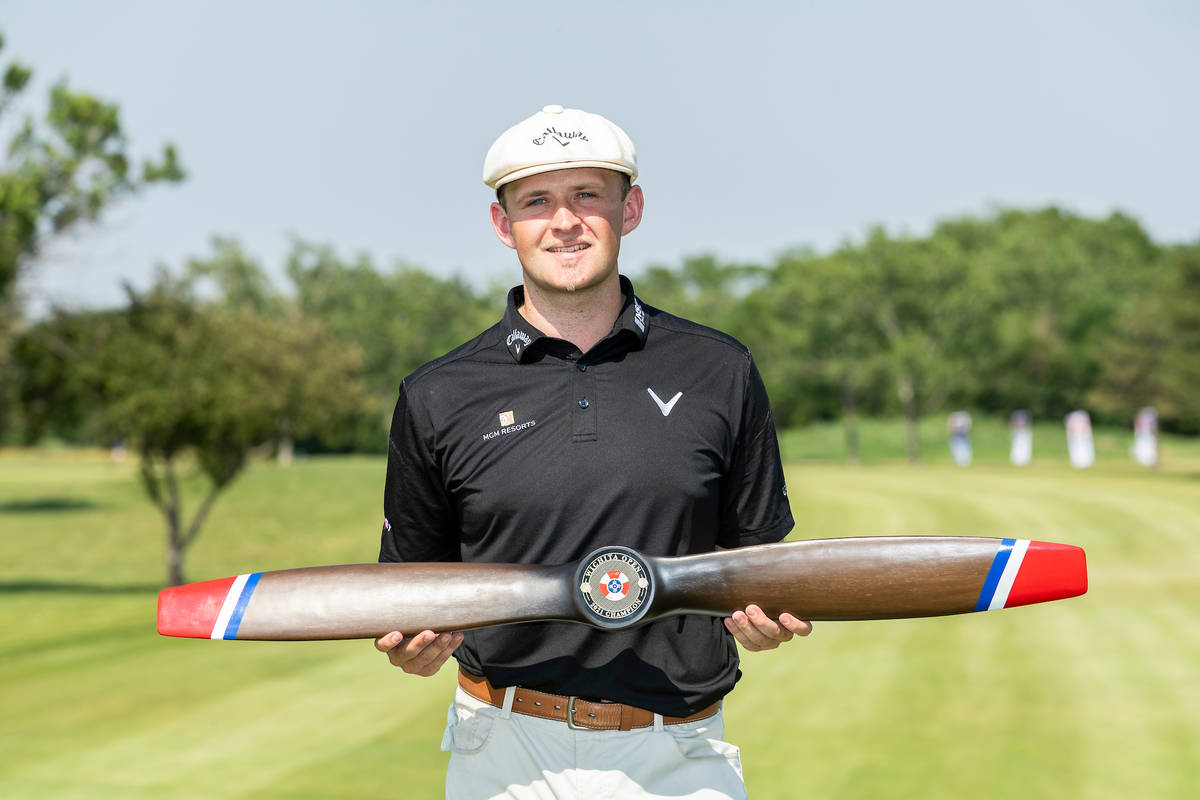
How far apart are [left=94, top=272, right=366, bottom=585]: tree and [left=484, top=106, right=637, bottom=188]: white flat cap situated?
22971 mm

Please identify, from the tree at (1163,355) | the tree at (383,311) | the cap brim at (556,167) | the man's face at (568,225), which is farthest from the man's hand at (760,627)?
the tree at (383,311)

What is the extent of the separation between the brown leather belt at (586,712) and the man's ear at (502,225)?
1.44 metres

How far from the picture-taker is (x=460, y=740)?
3.88m

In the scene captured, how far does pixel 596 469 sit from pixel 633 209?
0.92 m

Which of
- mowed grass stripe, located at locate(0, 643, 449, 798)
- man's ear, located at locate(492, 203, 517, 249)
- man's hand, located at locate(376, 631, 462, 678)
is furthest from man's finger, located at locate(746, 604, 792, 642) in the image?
mowed grass stripe, located at locate(0, 643, 449, 798)

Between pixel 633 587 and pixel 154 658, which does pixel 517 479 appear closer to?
pixel 633 587

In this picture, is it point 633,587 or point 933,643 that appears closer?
point 633,587

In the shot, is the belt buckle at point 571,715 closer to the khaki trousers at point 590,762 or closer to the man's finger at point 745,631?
the khaki trousers at point 590,762

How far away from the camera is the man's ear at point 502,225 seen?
3916 millimetres

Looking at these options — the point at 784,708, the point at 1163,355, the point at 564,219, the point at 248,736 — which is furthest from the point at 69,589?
the point at 1163,355

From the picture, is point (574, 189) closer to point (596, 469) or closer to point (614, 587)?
point (596, 469)

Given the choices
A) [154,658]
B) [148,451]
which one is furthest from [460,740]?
[148,451]

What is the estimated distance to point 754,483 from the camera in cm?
398

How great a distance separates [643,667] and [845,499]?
39.2 metres
